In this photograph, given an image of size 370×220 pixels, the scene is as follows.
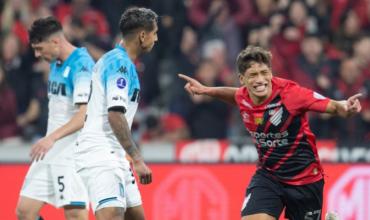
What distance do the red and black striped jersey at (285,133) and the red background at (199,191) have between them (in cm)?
337

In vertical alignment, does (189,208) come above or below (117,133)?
below

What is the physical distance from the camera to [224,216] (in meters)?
11.5

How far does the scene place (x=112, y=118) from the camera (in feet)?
24.7

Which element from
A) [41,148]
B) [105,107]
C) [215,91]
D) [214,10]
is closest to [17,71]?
[214,10]

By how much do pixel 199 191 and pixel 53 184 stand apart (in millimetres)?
2881

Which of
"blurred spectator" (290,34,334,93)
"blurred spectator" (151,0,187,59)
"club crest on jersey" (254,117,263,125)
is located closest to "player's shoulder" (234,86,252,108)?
"club crest on jersey" (254,117,263,125)

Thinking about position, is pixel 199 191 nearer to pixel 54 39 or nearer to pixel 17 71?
pixel 54 39

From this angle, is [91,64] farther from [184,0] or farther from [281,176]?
[184,0]

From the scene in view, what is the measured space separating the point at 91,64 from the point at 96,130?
117 cm

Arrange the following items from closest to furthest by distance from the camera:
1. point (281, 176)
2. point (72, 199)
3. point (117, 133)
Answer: point (117, 133), point (281, 176), point (72, 199)

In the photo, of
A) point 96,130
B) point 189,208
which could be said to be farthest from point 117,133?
point 189,208

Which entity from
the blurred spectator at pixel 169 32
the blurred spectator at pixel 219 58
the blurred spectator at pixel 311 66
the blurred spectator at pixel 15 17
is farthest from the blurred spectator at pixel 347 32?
the blurred spectator at pixel 15 17

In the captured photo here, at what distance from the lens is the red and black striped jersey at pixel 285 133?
25.7 ft

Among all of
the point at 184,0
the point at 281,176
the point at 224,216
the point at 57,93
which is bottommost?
the point at 224,216
